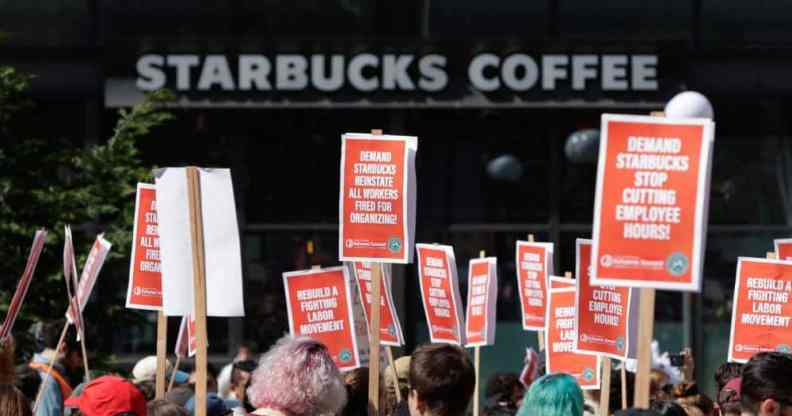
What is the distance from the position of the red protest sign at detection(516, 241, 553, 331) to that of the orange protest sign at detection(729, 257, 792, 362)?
8.13 feet

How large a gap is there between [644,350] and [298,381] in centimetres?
124

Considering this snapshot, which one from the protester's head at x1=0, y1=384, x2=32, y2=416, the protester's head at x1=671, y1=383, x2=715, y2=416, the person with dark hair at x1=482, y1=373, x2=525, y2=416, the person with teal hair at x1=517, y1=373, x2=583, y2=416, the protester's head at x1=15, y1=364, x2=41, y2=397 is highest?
the person with teal hair at x1=517, y1=373, x2=583, y2=416

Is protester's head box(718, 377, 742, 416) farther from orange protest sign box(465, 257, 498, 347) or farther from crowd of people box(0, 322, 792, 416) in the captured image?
orange protest sign box(465, 257, 498, 347)

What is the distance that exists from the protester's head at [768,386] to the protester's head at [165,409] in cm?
231

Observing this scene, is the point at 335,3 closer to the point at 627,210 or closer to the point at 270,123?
the point at 270,123

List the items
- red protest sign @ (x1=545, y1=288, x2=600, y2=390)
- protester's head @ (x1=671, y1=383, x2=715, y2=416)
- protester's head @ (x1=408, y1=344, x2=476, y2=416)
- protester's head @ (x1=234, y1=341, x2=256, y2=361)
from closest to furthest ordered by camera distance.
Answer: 1. protester's head @ (x1=408, y1=344, x2=476, y2=416)
2. protester's head @ (x1=671, y1=383, x2=715, y2=416)
3. red protest sign @ (x1=545, y1=288, x2=600, y2=390)
4. protester's head @ (x1=234, y1=341, x2=256, y2=361)

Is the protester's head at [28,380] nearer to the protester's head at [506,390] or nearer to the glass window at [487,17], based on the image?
the protester's head at [506,390]

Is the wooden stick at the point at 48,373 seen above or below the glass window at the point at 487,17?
below

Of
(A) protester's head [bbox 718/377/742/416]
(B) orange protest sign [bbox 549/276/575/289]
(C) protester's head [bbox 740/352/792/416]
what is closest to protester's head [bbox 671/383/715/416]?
(B) orange protest sign [bbox 549/276/575/289]

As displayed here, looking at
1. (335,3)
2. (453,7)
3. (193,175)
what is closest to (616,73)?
(453,7)

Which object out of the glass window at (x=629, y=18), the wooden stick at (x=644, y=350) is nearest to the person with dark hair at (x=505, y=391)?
the wooden stick at (x=644, y=350)

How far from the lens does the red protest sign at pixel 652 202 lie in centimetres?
566

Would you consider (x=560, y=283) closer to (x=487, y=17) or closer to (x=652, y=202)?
(x=652, y=202)

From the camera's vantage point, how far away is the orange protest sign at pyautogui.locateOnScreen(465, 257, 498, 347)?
10.6 meters
